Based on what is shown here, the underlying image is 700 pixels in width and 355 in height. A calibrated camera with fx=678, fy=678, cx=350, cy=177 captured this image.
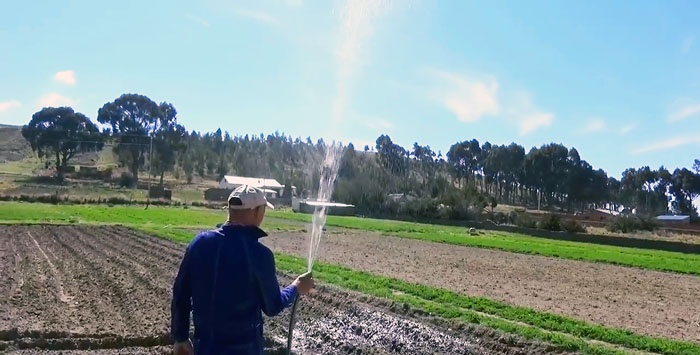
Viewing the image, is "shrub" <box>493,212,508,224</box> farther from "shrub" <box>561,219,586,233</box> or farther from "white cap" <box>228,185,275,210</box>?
"white cap" <box>228,185,275,210</box>

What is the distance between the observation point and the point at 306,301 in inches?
521

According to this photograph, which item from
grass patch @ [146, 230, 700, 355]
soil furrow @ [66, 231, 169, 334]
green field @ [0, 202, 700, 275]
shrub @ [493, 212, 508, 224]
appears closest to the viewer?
grass patch @ [146, 230, 700, 355]

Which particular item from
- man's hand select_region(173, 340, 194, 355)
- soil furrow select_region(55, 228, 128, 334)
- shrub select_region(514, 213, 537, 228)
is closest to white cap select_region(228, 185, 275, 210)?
man's hand select_region(173, 340, 194, 355)

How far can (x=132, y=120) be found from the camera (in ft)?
352

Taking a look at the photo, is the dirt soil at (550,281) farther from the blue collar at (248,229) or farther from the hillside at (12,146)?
the hillside at (12,146)

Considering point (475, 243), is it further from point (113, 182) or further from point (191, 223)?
point (113, 182)

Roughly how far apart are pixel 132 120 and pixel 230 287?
10931 cm

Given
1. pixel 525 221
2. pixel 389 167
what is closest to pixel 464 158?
pixel 389 167

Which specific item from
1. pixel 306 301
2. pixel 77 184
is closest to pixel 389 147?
pixel 77 184

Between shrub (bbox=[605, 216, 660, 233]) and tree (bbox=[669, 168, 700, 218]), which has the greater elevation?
tree (bbox=[669, 168, 700, 218])

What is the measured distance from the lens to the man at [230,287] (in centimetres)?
385

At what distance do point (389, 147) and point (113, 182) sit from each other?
54.4 m

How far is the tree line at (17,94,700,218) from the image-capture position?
267 feet

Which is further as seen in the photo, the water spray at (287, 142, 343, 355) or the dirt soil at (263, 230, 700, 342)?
the dirt soil at (263, 230, 700, 342)
